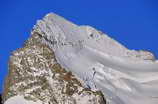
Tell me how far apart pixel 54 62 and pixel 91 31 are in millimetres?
1882

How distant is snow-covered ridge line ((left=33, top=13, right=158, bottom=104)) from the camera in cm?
614

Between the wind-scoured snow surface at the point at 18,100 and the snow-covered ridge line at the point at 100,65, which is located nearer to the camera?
the wind-scoured snow surface at the point at 18,100

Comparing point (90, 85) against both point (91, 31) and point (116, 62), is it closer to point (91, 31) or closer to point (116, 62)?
point (116, 62)

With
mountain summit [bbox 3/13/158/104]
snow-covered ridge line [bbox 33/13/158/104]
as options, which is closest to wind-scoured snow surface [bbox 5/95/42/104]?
mountain summit [bbox 3/13/158/104]

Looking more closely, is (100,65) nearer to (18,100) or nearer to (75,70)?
(75,70)

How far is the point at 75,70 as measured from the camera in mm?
6090

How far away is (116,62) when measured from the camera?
22.1ft

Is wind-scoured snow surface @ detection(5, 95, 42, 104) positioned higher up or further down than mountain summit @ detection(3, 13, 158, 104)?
further down

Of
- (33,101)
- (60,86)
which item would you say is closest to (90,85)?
(60,86)

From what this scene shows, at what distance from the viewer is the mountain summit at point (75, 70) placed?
17.8 feet

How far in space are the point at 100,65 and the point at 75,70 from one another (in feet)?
1.95

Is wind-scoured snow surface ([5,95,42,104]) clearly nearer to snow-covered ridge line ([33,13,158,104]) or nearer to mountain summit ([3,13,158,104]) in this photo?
mountain summit ([3,13,158,104])

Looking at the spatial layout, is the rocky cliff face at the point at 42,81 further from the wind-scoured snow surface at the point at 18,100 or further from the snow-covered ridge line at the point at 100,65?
the snow-covered ridge line at the point at 100,65

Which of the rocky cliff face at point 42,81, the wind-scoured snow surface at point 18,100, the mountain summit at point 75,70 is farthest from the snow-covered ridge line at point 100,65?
the wind-scoured snow surface at point 18,100
